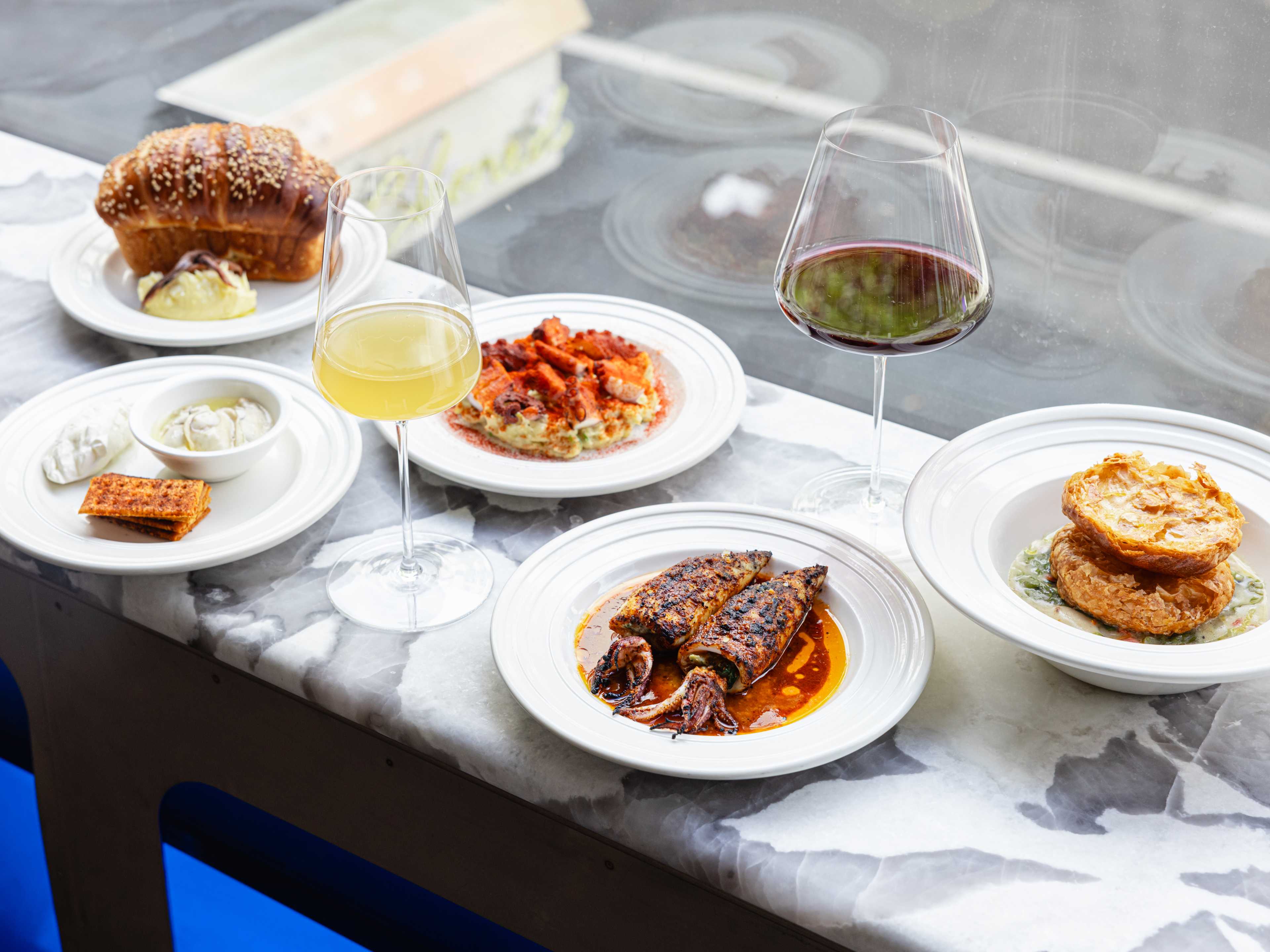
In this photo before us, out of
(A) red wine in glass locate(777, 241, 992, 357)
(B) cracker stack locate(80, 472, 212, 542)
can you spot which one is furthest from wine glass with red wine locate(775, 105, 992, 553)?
(B) cracker stack locate(80, 472, 212, 542)

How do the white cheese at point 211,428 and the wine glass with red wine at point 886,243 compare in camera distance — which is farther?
the white cheese at point 211,428

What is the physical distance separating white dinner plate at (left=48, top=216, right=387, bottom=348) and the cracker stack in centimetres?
29

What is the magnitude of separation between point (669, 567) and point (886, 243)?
0.37m

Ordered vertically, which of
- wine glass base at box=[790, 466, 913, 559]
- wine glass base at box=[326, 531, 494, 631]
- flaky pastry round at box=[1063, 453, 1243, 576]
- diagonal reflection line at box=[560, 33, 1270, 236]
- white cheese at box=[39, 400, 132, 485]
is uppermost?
diagonal reflection line at box=[560, 33, 1270, 236]

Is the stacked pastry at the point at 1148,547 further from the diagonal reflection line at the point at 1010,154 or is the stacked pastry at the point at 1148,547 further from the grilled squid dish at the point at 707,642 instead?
the diagonal reflection line at the point at 1010,154

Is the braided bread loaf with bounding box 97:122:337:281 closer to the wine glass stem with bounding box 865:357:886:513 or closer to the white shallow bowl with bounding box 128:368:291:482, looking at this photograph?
the white shallow bowl with bounding box 128:368:291:482

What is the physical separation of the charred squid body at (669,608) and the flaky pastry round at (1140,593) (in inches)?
11.1

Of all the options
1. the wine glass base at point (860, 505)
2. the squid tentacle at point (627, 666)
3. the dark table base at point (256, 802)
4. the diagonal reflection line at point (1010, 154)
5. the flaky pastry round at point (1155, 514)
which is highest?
the diagonal reflection line at point (1010, 154)

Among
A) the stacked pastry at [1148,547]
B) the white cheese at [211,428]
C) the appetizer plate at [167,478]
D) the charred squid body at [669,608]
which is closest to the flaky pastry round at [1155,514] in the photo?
the stacked pastry at [1148,547]

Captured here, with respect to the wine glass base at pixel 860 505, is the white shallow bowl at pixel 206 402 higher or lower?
higher

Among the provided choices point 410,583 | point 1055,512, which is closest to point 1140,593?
point 1055,512

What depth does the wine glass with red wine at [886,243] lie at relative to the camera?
107 centimetres

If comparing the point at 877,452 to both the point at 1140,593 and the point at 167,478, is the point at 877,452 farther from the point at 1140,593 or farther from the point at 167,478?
the point at 167,478

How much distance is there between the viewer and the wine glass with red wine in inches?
42.2
